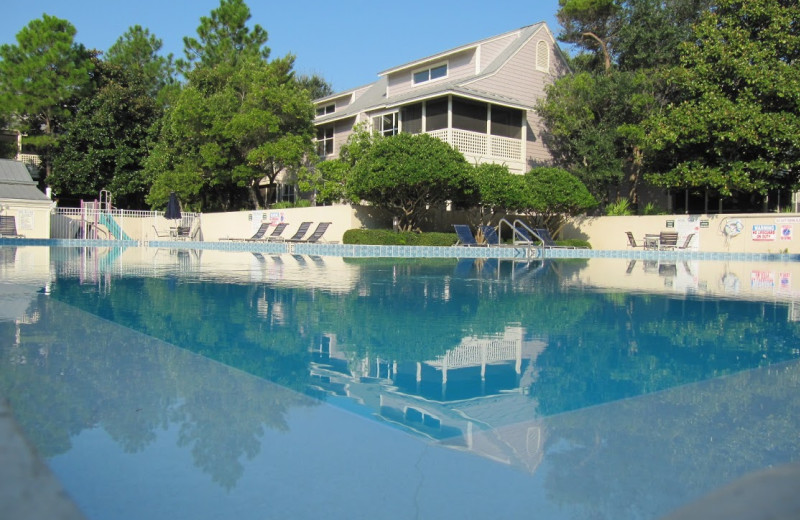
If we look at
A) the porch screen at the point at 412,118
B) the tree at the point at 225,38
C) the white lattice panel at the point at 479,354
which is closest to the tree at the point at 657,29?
the porch screen at the point at 412,118

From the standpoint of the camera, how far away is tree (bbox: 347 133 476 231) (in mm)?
20562

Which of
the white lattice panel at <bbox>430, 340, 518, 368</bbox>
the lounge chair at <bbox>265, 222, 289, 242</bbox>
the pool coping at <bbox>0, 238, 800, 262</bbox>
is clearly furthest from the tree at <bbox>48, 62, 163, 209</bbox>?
the white lattice panel at <bbox>430, 340, 518, 368</bbox>

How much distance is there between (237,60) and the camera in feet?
115

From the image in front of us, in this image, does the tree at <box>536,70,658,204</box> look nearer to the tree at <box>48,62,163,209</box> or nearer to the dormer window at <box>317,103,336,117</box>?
the dormer window at <box>317,103,336,117</box>

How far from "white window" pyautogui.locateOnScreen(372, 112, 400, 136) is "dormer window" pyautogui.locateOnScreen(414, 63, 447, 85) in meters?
1.96

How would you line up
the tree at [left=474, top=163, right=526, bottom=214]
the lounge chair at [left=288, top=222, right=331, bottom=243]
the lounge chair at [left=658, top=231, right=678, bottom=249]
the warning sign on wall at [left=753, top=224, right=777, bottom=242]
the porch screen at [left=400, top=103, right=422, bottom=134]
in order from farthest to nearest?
the porch screen at [left=400, top=103, right=422, bottom=134]
the lounge chair at [left=658, top=231, right=678, bottom=249]
the lounge chair at [left=288, top=222, right=331, bottom=243]
the tree at [left=474, top=163, right=526, bottom=214]
the warning sign on wall at [left=753, top=224, right=777, bottom=242]

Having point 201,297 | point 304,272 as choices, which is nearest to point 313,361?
point 201,297

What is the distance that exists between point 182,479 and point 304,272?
385 inches

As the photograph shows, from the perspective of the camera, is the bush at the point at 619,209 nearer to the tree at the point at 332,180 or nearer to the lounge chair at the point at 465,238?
the lounge chair at the point at 465,238

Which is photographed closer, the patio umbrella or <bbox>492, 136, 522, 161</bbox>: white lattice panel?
<bbox>492, 136, 522, 161</bbox>: white lattice panel

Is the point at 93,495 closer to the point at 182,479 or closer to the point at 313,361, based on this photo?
the point at 182,479

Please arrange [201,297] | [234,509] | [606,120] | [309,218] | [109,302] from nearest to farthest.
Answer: [234,509]
[109,302]
[201,297]
[309,218]
[606,120]

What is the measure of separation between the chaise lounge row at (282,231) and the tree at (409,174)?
6.72 feet

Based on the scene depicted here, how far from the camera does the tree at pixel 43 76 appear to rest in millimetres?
32969
